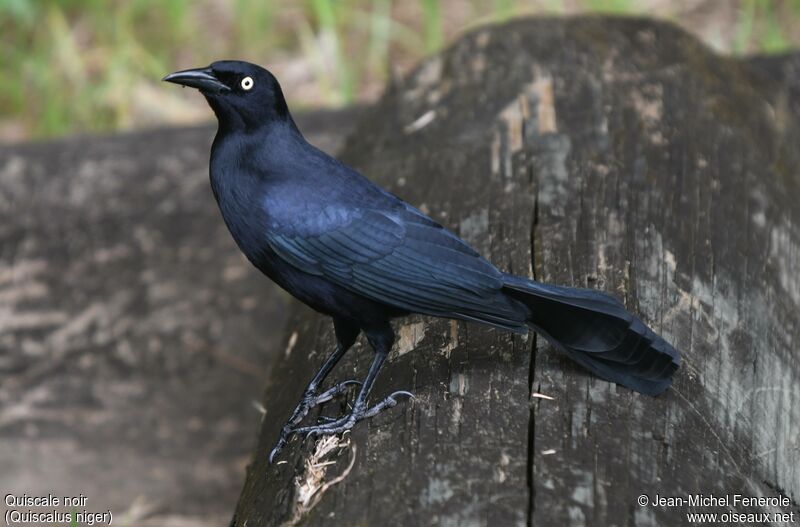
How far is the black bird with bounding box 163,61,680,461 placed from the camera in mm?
2426

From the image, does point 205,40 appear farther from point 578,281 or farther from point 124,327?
point 578,281

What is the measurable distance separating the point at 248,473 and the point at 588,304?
0.95 metres

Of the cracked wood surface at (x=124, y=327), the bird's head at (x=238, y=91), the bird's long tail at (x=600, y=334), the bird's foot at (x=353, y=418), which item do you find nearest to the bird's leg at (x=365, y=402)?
the bird's foot at (x=353, y=418)

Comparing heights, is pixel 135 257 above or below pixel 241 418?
above

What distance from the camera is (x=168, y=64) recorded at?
6258mm

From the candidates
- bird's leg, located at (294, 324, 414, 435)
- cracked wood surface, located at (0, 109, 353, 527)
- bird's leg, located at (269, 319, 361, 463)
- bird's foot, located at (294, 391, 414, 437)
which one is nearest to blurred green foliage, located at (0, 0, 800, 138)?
cracked wood surface, located at (0, 109, 353, 527)

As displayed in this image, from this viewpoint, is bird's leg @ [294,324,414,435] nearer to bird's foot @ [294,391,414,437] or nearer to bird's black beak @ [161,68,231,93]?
bird's foot @ [294,391,414,437]

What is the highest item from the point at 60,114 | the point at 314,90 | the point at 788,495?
the point at 314,90

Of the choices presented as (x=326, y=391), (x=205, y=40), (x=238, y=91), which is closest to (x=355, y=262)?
(x=326, y=391)

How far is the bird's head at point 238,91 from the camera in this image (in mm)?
2672

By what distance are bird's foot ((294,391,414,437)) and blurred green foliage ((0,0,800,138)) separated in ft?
11.7

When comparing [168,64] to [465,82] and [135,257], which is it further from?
[465,82]

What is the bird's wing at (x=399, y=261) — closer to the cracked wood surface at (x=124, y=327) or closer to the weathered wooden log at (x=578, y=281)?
the weathered wooden log at (x=578, y=281)

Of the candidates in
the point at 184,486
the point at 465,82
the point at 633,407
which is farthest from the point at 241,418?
the point at 633,407
